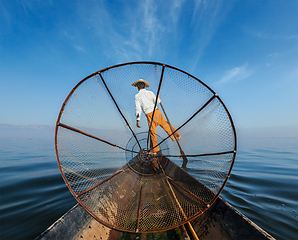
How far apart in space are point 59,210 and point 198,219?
2907 millimetres

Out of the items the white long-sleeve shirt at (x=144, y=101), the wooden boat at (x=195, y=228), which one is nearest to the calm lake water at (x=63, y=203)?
the wooden boat at (x=195, y=228)

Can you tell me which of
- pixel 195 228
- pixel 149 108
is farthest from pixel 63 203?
pixel 149 108

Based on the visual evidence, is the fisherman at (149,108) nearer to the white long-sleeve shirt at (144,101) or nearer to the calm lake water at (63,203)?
the white long-sleeve shirt at (144,101)

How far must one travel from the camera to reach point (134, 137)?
4.53m

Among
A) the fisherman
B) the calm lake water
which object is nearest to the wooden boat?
the calm lake water

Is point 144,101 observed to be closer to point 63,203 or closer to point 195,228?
point 195,228

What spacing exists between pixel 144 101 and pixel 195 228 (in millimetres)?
3104

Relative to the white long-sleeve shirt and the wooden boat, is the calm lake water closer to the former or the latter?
the wooden boat

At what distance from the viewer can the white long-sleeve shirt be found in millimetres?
3844

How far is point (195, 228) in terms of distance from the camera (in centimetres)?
Answer: 213

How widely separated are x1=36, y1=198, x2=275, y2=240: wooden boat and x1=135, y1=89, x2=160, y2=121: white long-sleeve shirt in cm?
253

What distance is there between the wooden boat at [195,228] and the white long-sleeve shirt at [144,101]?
253 centimetres

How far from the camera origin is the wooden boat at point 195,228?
1.60m

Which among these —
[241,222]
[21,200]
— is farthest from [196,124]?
[21,200]
